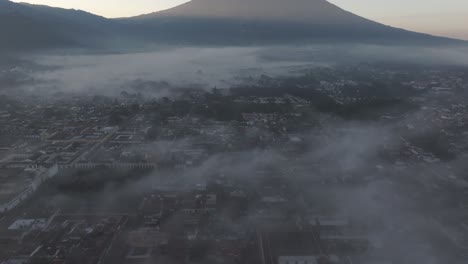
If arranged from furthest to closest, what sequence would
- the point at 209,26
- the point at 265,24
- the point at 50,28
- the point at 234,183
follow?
the point at 265,24
the point at 209,26
the point at 50,28
the point at 234,183

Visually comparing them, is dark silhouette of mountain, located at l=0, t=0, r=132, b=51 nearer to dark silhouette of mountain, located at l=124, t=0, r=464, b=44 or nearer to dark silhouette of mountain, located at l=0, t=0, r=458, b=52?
dark silhouette of mountain, located at l=0, t=0, r=458, b=52

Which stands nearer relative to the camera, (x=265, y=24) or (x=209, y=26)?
(x=209, y=26)

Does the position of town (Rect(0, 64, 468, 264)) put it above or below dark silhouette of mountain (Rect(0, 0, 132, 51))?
below

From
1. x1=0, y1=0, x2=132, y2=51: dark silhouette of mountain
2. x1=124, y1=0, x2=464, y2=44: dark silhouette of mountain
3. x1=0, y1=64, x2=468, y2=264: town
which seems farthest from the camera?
x1=124, y1=0, x2=464, y2=44: dark silhouette of mountain

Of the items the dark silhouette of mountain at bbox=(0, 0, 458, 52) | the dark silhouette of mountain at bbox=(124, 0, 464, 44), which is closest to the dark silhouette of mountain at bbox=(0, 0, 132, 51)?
the dark silhouette of mountain at bbox=(0, 0, 458, 52)

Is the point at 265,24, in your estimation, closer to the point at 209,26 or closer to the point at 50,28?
the point at 209,26

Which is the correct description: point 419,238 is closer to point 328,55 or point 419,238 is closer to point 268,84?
point 268,84

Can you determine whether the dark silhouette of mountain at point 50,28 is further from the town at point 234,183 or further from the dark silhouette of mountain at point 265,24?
the town at point 234,183

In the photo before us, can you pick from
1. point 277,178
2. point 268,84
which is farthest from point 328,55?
point 277,178

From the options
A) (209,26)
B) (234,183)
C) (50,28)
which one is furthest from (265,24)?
(234,183)
